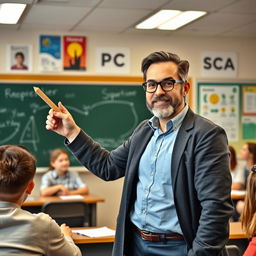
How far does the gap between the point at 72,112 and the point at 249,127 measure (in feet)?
8.04

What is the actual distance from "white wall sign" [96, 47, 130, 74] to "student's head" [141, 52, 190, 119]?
4.27m

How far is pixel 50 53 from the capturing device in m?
6.29

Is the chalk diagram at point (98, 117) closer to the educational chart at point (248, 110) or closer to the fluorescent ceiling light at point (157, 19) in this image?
the fluorescent ceiling light at point (157, 19)

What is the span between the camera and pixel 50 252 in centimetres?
188

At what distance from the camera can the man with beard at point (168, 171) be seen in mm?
2014

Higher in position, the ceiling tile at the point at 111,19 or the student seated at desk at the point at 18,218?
the ceiling tile at the point at 111,19

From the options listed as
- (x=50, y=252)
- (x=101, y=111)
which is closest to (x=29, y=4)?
(x=101, y=111)

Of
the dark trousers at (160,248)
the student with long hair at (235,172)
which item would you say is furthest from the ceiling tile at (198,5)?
the dark trousers at (160,248)

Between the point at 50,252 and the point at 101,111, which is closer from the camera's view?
the point at 50,252

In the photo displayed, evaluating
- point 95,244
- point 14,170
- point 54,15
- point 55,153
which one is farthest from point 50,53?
point 14,170

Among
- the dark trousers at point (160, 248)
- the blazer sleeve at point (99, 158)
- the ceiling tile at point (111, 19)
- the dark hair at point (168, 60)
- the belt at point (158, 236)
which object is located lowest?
the dark trousers at point (160, 248)

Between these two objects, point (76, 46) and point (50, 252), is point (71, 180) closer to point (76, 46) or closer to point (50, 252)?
point (76, 46)

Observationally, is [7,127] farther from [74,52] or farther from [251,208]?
[251,208]

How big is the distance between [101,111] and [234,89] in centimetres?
186
